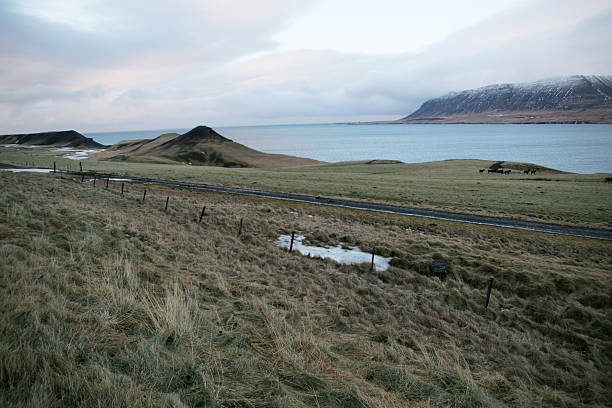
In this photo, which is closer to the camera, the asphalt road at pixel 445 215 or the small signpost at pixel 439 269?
the small signpost at pixel 439 269

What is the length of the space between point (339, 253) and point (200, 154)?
423 feet

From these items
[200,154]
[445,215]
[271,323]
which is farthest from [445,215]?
[200,154]

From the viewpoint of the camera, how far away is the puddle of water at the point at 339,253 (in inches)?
693

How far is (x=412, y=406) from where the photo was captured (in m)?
4.27

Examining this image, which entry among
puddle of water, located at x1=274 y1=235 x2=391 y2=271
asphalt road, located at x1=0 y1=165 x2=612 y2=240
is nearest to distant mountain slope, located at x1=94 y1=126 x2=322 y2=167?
asphalt road, located at x1=0 y1=165 x2=612 y2=240

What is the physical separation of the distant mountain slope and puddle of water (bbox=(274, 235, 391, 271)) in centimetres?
10846

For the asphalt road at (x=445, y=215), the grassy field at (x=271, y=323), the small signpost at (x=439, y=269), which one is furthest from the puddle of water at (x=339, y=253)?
the asphalt road at (x=445, y=215)

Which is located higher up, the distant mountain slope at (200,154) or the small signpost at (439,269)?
the distant mountain slope at (200,154)

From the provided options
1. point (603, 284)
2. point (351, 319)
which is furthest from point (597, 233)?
point (351, 319)

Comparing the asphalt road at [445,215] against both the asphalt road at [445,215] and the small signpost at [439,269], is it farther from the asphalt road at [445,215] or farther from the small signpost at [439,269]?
the small signpost at [439,269]

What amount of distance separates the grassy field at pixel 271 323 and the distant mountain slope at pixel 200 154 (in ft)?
371

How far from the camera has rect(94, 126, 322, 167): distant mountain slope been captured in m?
128

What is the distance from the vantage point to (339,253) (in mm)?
19016

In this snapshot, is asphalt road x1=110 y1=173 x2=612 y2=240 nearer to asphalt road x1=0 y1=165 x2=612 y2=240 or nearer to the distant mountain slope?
asphalt road x1=0 y1=165 x2=612 y2=240
